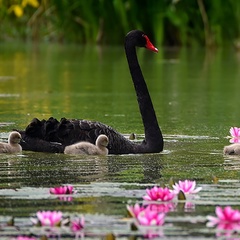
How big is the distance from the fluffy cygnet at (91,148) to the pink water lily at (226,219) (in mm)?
2649

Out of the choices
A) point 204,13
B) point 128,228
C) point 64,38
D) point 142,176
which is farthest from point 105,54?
point 128,228

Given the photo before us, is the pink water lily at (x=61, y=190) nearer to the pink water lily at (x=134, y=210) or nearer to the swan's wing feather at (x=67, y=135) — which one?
the pink water lily at (x=134, y=210)

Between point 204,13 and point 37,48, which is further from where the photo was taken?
point 37,48

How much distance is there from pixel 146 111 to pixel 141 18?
18.7m

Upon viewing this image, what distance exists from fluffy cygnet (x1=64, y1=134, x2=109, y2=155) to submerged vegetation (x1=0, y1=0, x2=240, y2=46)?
17310 mm

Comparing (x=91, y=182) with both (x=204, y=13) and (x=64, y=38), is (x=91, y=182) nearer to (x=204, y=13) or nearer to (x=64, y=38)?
(x=204, y=13)

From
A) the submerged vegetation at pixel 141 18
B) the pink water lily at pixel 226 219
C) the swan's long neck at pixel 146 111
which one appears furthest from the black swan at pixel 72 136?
the submerged vegetation at pixel 141 18

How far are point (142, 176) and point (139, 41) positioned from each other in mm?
1874

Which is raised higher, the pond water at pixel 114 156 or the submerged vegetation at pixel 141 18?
the submerged vegetation at pixel 141 18

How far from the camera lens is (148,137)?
7750mm

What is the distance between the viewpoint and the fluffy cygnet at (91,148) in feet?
24.2

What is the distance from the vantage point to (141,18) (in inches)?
1043

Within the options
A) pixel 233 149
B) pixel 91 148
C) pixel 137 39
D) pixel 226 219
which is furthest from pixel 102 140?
pixel 226 219

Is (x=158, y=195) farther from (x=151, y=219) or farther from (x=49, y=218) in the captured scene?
(x=49, y=218)
